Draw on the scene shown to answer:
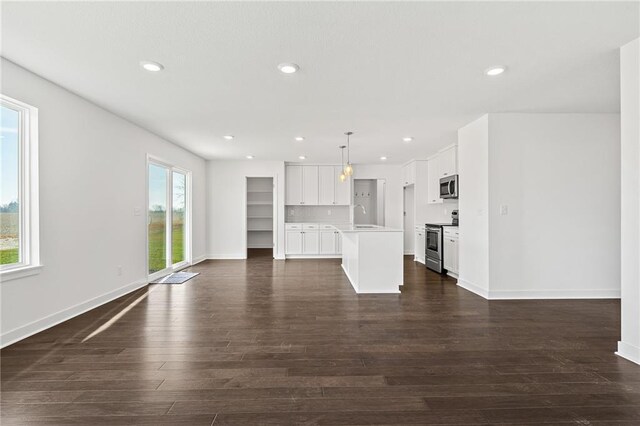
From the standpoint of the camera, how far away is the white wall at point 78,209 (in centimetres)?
286

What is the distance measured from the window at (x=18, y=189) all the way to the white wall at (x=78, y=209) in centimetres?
7

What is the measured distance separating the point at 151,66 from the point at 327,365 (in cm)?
294

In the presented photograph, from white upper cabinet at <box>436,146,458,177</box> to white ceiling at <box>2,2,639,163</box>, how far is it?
156cm

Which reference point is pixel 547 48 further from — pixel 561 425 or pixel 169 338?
pixel 169 338

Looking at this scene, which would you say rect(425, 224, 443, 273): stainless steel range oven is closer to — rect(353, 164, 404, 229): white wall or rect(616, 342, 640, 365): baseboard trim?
rect(353, 164, 404, 229): white wall

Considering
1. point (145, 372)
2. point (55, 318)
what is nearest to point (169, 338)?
point (145, 372)

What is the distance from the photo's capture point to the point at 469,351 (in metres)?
2.54

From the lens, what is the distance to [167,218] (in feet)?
19.0

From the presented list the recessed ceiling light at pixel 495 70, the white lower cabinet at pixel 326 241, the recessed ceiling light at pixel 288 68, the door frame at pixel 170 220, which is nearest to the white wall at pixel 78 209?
the door frame at pixel 170 220

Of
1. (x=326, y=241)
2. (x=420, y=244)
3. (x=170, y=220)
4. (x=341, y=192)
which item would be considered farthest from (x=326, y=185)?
(x=170, y=220)

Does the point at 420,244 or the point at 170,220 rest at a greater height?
the point at 170,220

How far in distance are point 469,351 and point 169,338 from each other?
8.72ft

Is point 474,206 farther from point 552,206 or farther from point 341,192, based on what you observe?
point 341,192

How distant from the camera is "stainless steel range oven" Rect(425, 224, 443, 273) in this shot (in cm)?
586
